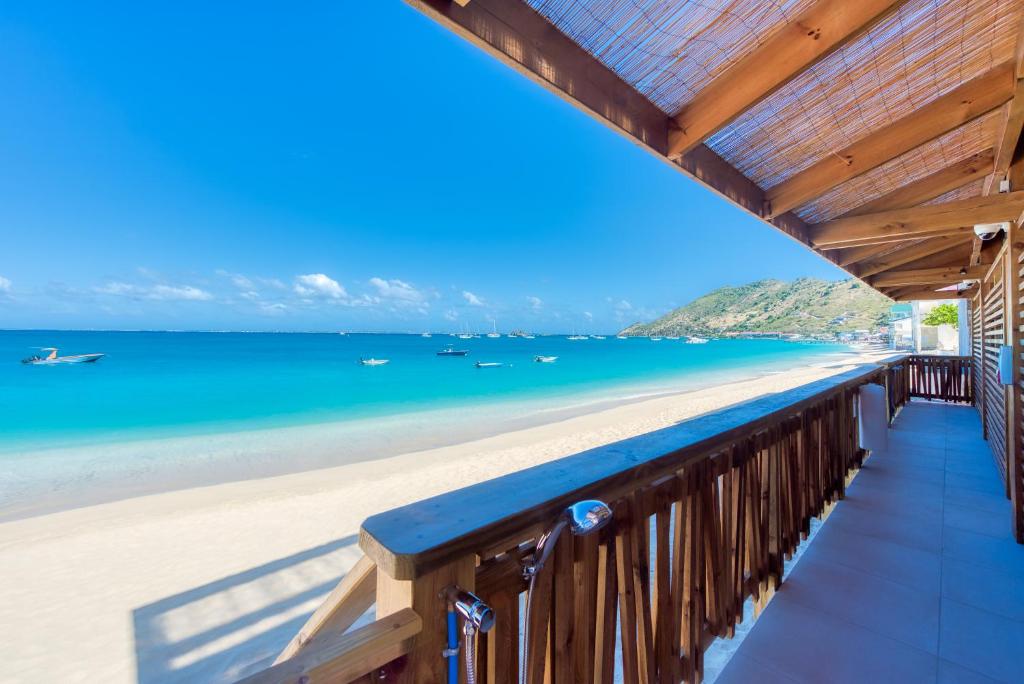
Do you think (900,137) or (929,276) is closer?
(900,137)

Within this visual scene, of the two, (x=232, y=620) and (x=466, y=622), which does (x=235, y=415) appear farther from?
(x=466, y=622)

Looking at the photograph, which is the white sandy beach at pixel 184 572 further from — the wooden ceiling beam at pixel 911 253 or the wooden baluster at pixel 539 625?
the wooden ceiling beam at pixel 911 253

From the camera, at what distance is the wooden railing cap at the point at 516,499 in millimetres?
618

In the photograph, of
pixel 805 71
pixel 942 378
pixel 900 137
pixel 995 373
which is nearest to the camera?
pixel 805 71

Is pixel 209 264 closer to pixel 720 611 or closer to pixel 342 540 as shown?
pixel 342 540

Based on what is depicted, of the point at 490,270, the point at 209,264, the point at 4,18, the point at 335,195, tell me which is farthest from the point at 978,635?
the point at 209,264

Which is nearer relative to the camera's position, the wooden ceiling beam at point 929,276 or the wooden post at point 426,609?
the wooden post at point 426,609

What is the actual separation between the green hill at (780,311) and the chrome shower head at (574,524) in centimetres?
4926

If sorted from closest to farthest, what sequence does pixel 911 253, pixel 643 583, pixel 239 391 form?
pixel 643 583
pixel 911 253
pixel 239 391

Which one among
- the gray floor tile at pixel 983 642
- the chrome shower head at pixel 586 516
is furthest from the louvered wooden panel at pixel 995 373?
the chrome shower head at pixel 586 516

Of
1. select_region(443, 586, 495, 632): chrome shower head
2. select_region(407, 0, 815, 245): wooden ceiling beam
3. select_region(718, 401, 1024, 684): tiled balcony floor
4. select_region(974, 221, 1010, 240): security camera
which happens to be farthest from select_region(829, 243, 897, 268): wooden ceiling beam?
select_region(443, 586, 495, 632): chrome shower head

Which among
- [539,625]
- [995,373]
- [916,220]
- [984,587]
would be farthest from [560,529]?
[995,373]

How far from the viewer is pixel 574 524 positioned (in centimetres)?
79

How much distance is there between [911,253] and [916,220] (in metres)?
2.65
